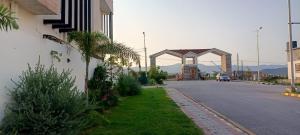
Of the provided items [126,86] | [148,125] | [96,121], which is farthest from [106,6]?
[148,125]

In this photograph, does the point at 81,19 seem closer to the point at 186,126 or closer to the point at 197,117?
the point at 197,117

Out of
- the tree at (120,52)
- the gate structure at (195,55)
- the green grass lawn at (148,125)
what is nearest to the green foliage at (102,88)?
the tree at (120,52)

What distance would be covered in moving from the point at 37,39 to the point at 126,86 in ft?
51.5

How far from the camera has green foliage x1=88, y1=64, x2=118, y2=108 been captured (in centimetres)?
1600

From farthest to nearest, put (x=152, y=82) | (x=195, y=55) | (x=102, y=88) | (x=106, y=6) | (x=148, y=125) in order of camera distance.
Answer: (x=195, y=55) < (x=152, y=82) < (x=106, y=6) < (x=102, y=88) < (x=148, y=125)

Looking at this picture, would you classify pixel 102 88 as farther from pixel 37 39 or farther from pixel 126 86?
pixel 126 86

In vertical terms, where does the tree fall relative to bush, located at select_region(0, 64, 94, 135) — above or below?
above

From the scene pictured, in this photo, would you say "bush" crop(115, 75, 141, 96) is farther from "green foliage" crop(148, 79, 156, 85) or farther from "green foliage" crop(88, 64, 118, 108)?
"green foliage" crop(148, 79, 156, 85)

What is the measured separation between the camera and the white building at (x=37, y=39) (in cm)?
809

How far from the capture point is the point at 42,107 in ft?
25.4

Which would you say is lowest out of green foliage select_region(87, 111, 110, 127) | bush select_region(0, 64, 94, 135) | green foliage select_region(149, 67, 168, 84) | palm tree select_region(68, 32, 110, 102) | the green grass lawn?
the green grass lawn

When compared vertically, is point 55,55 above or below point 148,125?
above

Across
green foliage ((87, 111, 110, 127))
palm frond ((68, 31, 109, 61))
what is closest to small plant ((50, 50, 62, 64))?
green foliage ((87, 111, 110, 127))

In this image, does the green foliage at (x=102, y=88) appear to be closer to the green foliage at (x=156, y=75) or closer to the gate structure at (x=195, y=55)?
the green foliage at (x=156, y=75)
